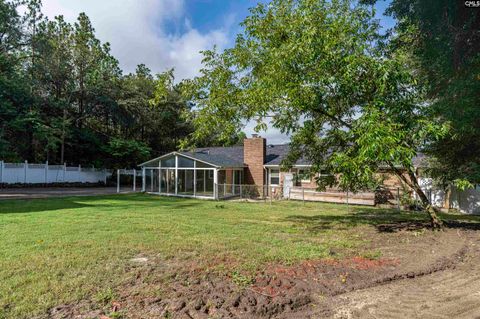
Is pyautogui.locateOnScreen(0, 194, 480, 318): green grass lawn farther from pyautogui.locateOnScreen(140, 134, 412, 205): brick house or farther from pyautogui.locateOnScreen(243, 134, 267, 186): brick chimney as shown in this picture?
pyautogui.locateOnScreen(243, 134, 267, 186): brick chimney

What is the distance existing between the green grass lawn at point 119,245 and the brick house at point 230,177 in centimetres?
857

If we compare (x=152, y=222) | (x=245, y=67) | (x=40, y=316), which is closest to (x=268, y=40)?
(x=245, y=67)

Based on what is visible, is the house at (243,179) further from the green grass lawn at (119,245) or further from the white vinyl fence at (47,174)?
the white vinyl fence at (47,174)

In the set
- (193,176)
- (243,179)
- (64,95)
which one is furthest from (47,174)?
(243,179)

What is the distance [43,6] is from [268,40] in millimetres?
28444

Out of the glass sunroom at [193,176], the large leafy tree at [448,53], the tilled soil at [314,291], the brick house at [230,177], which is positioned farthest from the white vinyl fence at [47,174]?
the large leafy tree at [448,53]

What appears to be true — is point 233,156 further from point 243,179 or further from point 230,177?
point 230,177

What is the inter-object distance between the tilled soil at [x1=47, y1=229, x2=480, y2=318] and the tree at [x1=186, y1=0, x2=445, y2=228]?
244cm

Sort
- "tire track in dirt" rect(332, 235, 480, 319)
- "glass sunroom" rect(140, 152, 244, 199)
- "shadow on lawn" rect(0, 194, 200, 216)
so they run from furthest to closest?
"glass sunroom" rect(140, 152, 244, 199), "shadow on lawn" rect(0, 194, 200, 216), "tire track in dirt" rect(332, 235, 480, 319)

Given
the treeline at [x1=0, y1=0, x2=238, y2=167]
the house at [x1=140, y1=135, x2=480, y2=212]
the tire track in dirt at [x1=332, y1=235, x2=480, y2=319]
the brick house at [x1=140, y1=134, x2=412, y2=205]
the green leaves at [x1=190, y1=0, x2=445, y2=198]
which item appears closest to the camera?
the tire track in dirt at [x1=332, y1=235, x2=480, y2=319]

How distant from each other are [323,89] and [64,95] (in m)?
30.0

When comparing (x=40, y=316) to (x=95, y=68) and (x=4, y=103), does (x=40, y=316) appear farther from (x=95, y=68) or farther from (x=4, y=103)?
(x=95, y=68)

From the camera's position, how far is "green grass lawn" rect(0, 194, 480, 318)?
4.27 meters

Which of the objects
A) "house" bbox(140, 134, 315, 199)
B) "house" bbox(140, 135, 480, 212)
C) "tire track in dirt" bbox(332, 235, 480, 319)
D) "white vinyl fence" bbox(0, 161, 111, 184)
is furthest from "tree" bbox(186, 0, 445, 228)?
"white vinyl fence" bbox(0, 161, 111, 184)
